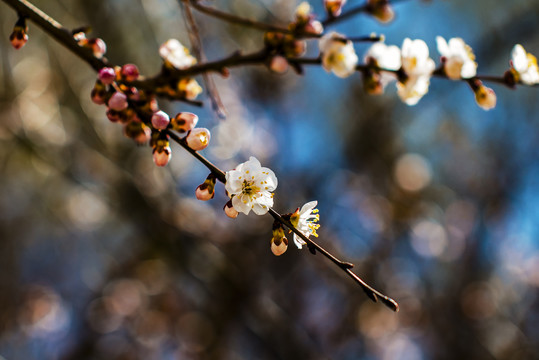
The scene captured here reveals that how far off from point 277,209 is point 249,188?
8.04 ft

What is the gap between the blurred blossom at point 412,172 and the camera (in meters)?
4.02

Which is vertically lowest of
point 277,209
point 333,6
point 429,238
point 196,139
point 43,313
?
point 43,313

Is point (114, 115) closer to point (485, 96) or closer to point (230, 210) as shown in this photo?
point (230, 210)

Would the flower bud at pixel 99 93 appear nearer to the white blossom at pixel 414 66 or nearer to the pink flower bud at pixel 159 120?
the pink flower bud at pixel 159 120

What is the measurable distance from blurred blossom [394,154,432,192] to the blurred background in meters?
0.02

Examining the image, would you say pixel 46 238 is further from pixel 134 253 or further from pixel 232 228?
pixel 232 228

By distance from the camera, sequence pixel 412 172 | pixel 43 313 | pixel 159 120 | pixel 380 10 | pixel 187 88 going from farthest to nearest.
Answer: pixel 43 313 → pixel 412 172 → pixel 187 88 → pixel 380 10 → pixel 159 120

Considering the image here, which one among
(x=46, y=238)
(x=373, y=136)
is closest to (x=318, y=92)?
(x=373, y=136)

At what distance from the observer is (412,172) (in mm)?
4133

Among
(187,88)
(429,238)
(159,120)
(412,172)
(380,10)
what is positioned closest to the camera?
(159,120)

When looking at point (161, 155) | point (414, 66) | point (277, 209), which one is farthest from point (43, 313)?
point (414, 66)

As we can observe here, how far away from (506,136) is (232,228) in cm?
256

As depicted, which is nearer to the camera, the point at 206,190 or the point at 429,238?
the point at 206,190

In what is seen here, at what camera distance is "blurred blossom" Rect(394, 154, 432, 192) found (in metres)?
4.02
